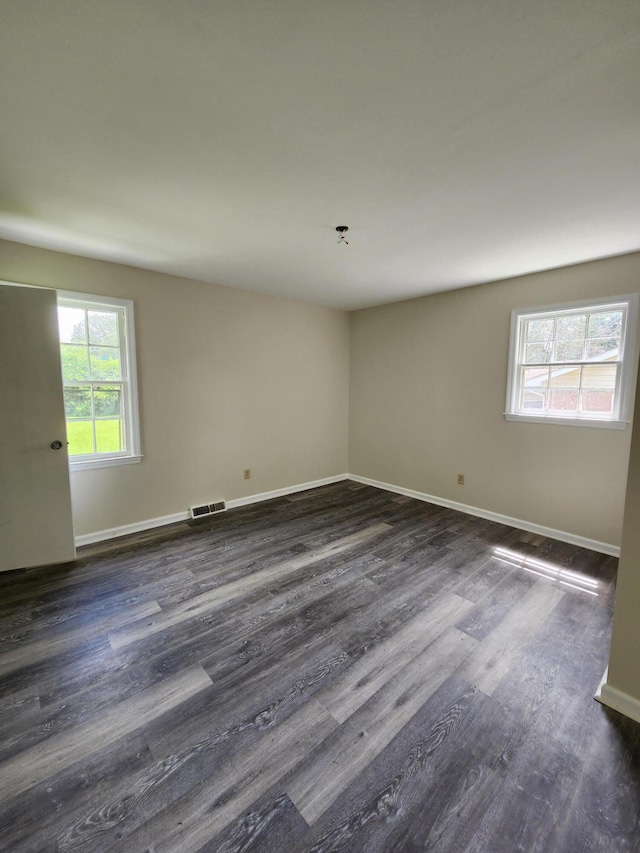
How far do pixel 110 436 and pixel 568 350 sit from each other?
4.24 meters

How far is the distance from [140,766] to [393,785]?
0.94 metres

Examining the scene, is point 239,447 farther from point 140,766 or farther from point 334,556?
point 140,766

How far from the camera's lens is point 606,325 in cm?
304

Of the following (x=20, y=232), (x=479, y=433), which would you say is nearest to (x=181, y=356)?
(x=20, y=232)

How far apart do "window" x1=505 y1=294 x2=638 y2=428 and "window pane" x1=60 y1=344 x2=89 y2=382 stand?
13.0ft

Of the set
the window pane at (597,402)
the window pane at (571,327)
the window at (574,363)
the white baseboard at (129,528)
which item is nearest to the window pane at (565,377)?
the window at (574,363)

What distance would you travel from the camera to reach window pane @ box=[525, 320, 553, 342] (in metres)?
3.36

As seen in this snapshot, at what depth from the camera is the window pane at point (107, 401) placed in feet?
10.6

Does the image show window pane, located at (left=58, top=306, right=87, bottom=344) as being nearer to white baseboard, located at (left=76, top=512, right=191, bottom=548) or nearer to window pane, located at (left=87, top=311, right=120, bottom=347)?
window pane, located at (left=87, top=311, right=120, bottom=347)

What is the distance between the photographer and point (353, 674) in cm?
180

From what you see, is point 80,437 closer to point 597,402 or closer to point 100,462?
point 100,462

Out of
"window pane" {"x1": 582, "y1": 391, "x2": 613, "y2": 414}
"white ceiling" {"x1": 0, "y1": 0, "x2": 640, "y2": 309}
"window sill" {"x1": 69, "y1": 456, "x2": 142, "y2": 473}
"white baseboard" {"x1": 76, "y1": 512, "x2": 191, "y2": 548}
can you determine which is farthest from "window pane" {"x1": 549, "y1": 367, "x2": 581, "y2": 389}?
"window sill" {"x1": 69, "y1": 456, "x2": 142, "y2": 473}

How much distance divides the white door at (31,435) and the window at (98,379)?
0.83 ft

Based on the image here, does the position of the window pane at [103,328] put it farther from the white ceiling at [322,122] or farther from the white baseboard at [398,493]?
the white baseboard at [398,493]
